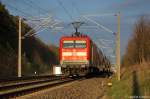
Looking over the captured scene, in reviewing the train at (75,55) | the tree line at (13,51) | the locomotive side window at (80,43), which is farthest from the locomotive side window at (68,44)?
the tree line at (13,51)

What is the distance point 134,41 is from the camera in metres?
68.1

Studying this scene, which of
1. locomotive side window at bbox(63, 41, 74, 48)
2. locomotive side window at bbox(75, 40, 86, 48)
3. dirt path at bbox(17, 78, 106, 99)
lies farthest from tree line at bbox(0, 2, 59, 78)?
dirt path at bbox(17, 78, 106, 99)

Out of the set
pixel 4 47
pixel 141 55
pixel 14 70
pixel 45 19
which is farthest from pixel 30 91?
pixel 141 55

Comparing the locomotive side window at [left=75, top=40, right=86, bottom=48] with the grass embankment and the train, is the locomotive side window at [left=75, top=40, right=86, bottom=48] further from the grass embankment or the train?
Answer: the grass embankment

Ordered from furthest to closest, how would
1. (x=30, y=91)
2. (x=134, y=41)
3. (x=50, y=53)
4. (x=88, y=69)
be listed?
(x=50, y=53) < (x=134, y=41) < (x=88, y=69) < (x=30, y=91)

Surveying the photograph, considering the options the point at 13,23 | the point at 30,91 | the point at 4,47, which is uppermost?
the point at 13,23

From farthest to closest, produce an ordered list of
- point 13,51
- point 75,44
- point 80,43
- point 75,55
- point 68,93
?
point 13,51 → point 80,43 → point 75,44 → point 75,55 → point 68,93

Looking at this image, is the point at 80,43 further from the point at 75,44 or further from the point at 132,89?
the point at 132,89

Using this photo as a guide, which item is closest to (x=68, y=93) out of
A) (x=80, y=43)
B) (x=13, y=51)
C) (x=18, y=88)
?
(x=18, y=88)

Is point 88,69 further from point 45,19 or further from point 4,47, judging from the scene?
point 4,47

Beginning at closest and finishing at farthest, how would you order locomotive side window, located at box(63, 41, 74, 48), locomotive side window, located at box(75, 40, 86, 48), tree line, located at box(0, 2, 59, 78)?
locomotive side window, located at box(75, 40, 86, 48) < locomotive side window, located at box(63, 41, 74, 48) < tree line, located at box(0, 2, 59, 78)

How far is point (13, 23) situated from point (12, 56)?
12.0 m

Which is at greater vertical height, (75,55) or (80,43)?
(80,43)

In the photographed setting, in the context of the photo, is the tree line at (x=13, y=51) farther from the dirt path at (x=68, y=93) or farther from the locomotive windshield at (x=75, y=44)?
the dirt path at (x=68, y=93)
